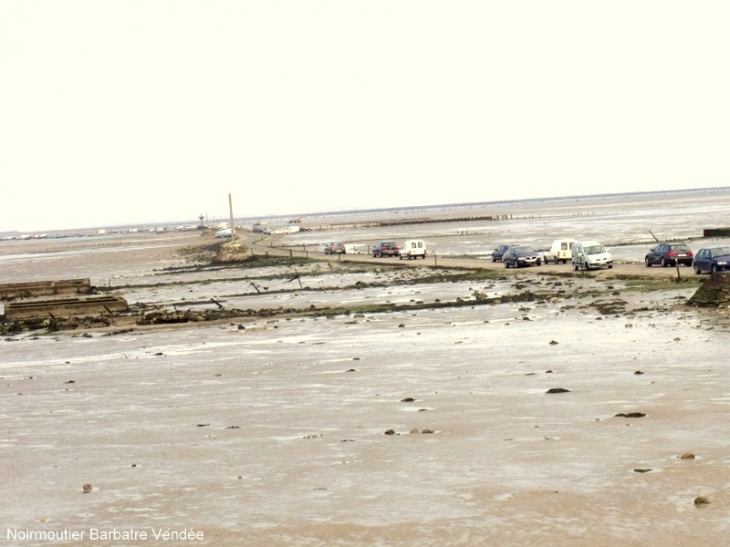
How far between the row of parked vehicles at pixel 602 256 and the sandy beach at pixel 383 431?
877cm

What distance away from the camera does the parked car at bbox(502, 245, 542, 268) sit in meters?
62.8

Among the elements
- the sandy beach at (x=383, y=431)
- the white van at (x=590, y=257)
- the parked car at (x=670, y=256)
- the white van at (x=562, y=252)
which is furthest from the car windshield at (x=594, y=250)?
the sandy beach at (x=383, y=431)

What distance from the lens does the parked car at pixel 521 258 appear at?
62.8 metres

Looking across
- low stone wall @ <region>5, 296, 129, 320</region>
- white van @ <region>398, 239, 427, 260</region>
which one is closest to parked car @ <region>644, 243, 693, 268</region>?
low stone wall @ <region>5, 296, 129, 320</region>

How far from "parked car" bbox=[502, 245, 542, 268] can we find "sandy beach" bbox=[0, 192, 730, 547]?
957 inches

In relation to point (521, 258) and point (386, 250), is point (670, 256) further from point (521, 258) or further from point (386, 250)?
point (386, 250)

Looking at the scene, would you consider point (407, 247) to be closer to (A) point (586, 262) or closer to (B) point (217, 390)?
(A) point (586, 262)

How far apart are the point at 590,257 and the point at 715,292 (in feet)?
73.2

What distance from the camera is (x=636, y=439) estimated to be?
1524cm

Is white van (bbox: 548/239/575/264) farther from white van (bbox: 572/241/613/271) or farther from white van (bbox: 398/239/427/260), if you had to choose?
white van (bbox: 398/239/427/260)

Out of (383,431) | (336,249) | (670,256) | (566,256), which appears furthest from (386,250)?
(383,431)

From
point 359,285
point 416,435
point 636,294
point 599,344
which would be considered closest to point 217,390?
point 416,435

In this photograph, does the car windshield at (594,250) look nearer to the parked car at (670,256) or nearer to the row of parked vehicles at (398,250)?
the parked car at (670,256)

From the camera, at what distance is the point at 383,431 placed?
56.2 ft
